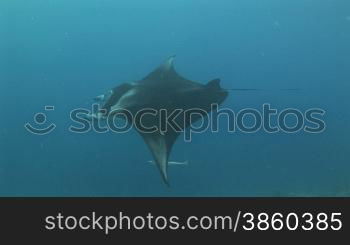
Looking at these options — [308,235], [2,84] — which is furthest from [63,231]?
[308,235]

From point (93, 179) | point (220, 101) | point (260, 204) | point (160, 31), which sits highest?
point (160, 31)

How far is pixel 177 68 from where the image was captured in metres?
1.61

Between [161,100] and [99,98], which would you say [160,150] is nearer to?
[161,100]

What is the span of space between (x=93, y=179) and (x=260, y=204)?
0.74m

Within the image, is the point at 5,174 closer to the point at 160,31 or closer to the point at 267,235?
the point at 160,31

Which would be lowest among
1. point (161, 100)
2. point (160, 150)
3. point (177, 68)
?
point (160, 150)

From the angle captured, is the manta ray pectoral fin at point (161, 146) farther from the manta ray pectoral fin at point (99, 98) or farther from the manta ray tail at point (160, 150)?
the manta ray pectoral fin at point (99, 98)

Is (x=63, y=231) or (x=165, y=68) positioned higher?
(x=165, y=68)

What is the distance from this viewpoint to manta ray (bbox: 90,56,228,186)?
5.27 ft

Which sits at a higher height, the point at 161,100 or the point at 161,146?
the point at 161,100

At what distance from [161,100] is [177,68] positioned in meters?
0.15

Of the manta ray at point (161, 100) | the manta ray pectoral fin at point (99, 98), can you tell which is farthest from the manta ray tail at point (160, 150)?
the manta ray pectoral fin at point (99, 98)

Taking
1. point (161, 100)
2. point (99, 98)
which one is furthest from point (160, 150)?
point (99, 98)

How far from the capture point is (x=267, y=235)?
66.2 inches
